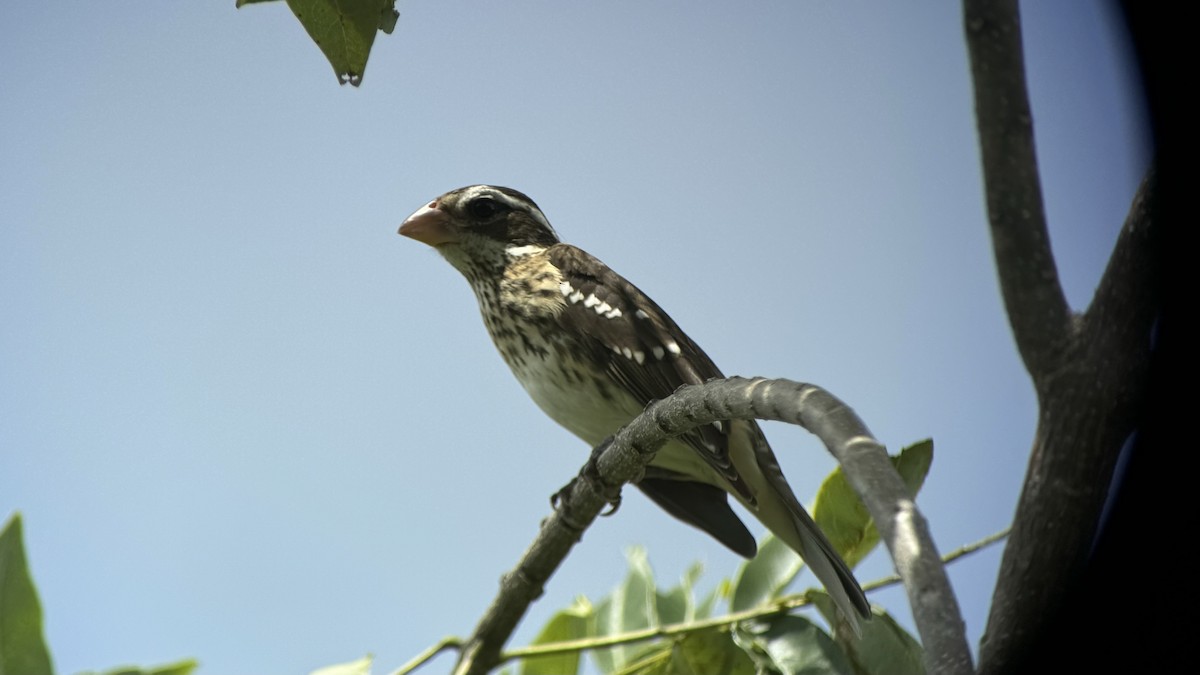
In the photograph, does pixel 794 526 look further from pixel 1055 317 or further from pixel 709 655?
pixel 1055 317

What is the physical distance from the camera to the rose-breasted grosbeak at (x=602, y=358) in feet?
12.8

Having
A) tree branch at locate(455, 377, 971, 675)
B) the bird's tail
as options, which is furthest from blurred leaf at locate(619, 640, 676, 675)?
the bird's tail

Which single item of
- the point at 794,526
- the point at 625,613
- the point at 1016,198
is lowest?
the point at 625,613

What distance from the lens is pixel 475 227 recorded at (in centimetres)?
477

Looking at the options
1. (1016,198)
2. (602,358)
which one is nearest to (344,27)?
(1016,198)

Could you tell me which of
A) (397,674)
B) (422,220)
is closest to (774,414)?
(397,674)

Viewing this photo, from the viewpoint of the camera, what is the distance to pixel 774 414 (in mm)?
2074

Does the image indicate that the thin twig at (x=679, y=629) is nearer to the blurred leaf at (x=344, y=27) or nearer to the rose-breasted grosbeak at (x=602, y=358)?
the rose-breasted grosbeak at (x=602, y=358)

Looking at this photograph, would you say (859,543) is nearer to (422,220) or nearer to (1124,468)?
(1124,468)

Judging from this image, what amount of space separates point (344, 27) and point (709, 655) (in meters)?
2.16

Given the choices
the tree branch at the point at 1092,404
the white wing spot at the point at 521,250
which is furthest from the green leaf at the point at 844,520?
the white wing spot at the point at 521,250

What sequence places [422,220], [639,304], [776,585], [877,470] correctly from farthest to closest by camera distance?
[422,220]
[639,304]
[776,585]
[877,470]

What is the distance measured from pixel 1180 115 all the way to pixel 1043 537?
0.63 m

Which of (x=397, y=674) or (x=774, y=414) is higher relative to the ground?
(x=774, y=414)
